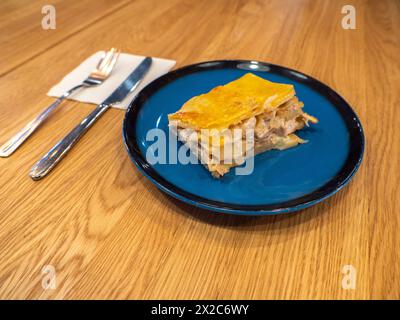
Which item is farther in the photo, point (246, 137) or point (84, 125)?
point (84, 125)

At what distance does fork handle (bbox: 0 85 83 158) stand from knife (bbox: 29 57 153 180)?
8cm

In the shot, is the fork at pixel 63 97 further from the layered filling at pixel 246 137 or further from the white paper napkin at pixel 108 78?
the layered filling at pixel 246 137

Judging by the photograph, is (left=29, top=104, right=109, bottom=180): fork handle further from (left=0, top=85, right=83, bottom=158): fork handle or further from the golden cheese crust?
the golden cheese crust

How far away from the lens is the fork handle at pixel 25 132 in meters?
0.70

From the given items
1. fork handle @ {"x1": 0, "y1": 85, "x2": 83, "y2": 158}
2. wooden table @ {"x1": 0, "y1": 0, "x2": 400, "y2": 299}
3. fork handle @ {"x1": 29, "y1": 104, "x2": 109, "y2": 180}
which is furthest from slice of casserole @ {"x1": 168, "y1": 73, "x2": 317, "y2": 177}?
fork handle @ {"x1": 0, "y1": 85, "x2": 83, "y2": 158}

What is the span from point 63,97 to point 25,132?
6.0 inches

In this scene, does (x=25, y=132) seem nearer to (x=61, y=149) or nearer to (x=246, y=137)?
(x=61, y=149)

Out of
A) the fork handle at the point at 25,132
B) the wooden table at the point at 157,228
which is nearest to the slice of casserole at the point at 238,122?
the wooden table at the point at 157,228

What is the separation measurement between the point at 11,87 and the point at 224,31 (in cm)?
76

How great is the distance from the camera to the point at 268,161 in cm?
66

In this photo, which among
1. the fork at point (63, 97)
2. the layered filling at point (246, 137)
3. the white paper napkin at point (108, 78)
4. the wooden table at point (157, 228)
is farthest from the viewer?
the white paper napkin at point (108, 78)

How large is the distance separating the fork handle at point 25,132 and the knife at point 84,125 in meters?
0.08

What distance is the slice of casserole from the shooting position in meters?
0.61

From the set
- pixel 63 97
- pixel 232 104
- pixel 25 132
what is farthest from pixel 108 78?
pixel 232 104
